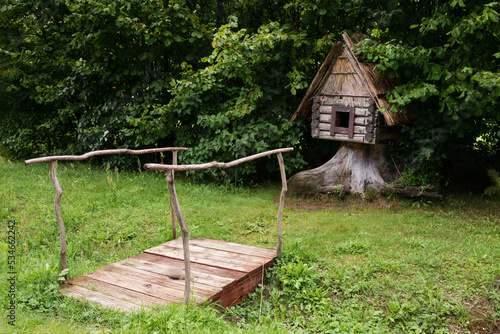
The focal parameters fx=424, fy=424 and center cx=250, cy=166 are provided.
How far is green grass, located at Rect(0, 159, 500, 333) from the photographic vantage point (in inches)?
165

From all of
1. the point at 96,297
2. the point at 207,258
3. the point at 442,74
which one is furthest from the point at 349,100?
the point at 96,297

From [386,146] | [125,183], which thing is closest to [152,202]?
[125,183]

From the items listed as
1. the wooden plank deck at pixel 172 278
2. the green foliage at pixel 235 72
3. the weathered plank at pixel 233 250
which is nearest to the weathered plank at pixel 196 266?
the wooden plank deck at pixel 172 278

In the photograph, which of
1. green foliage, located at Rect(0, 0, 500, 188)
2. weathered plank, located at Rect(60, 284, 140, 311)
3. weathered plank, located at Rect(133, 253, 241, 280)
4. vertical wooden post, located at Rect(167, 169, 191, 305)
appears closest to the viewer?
vertical wooden post, located at Rect(167, 169, 191, 305)

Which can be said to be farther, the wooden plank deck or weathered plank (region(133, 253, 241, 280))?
weathered plank (region(133, 253, 241, 280))

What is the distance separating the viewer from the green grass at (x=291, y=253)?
4.20 m

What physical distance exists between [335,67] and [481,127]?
3.88 m

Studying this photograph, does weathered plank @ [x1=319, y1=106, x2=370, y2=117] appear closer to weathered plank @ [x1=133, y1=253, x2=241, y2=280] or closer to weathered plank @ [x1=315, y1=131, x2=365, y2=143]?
weathered plank @ [x1=315, y1=131, x2=365, y2=143]

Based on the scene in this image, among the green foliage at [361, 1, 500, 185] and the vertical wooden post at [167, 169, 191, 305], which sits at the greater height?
the green foliage at [361, 1, 500, 185]

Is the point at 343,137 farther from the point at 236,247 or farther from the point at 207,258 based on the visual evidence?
the point at 207,258

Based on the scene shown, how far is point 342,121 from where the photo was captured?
9039 millimetres

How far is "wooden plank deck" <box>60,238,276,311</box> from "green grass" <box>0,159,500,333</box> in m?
0.18

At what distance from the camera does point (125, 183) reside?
9180mm

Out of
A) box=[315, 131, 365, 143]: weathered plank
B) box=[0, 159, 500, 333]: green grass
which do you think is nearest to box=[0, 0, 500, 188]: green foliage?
box=[315, 131, 365, 143]: weathered plank
